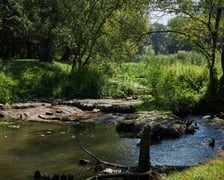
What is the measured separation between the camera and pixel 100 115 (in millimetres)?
22281

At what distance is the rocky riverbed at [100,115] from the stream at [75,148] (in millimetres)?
628

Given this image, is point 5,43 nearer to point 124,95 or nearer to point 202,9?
point 124,95

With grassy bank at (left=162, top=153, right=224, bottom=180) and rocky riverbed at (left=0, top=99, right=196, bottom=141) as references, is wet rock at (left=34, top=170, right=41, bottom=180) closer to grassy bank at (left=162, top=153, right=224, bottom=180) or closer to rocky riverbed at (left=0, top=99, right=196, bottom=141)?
grassy bank at (left=162, top=153, right=224, bottom=180)

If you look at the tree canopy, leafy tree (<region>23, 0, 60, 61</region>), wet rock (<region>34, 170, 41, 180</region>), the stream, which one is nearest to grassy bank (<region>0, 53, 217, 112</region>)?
the tree canopy

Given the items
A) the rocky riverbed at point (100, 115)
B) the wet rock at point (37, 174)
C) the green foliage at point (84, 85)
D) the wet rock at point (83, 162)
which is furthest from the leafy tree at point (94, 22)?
the wet rock at point (37, 174)

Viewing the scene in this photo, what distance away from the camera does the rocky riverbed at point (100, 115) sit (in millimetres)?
16859

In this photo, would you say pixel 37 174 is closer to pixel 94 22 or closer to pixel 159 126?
pixel 159 126

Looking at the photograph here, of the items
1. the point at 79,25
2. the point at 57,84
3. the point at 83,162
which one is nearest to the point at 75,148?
the point at 83,162

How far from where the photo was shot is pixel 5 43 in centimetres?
4519

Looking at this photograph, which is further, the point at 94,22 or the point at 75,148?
the point at 94,22

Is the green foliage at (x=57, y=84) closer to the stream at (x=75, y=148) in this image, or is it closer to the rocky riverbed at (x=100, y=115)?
the rocky riverbed at (x=100, y=115)

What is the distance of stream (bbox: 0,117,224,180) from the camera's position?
1190 cm

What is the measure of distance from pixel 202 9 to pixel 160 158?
562 inches

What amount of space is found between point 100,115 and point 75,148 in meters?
7.83
